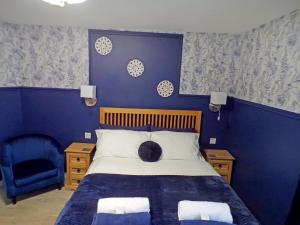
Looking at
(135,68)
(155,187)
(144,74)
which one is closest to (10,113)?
(135,68)

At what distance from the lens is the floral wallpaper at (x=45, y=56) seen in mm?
3156

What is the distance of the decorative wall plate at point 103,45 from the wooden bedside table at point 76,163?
4.76ft

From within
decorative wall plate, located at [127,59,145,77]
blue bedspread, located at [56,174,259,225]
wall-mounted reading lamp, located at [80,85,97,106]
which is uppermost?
decorative wall plate, located at [127,59,145,77]

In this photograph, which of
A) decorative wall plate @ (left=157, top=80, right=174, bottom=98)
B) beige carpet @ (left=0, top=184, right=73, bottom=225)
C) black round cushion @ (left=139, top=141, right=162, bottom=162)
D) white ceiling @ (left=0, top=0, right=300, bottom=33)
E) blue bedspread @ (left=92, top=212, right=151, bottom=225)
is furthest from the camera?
decorative wall plate @ (left=157, top=80, right=174, bottom=98)

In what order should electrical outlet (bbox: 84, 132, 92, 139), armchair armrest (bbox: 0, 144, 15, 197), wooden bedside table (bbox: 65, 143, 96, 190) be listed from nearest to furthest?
armchair armrest (bbox: 0, 144, 15, 197)
wooden bedside table (bbox: 65, 143, 96, 190)
electrical outlet (bbox: 84, 132, 92, 139)

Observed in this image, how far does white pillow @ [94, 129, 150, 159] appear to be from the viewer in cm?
282

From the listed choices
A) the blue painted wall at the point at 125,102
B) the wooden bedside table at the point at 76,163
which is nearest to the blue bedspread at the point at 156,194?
the wooden bedside table at the point at 76,163

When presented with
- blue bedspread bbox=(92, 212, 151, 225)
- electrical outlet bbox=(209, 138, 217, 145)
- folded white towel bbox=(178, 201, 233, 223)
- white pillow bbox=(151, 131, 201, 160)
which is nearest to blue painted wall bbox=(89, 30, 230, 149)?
electrical outlet bbox=(209, 138, 217, 145)

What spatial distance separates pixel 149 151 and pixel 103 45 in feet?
5.53

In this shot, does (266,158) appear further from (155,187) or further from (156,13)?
(156,13)

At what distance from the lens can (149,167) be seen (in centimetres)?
258

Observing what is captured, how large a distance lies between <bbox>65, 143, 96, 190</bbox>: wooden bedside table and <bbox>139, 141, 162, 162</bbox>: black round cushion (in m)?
0.80

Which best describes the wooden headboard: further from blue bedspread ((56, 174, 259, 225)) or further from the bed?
blue bedspread ((56, 174, 259, 225))

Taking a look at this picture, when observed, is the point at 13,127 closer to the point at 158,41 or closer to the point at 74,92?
the point at 74,92
